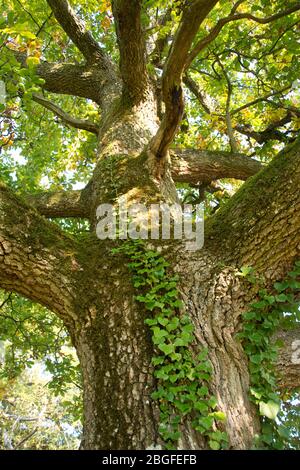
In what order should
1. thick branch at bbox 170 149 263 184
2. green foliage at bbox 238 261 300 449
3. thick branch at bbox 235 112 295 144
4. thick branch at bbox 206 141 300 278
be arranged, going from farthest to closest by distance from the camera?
thick branch at bbox 235 112 295 144
thick branch at bbox 170 149 263 184
thick branch at bbox 206 141 300 278
green foliage at bbox 238 261 300 449

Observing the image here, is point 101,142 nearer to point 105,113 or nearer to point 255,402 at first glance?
point 105,113

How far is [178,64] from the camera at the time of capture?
2.53 meters

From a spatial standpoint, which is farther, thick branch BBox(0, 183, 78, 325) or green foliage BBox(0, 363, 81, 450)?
green foliage BBox(0, 363, 81, 450)

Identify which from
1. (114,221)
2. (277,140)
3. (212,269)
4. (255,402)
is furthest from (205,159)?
(255,402)

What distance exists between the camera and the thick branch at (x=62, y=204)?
390 centimetres

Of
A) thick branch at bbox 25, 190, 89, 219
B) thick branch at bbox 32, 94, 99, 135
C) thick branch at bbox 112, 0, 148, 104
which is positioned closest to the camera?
thick branch at bbox 112, 0, 148, 104

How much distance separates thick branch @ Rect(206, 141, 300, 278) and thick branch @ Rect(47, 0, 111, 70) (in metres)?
3.84

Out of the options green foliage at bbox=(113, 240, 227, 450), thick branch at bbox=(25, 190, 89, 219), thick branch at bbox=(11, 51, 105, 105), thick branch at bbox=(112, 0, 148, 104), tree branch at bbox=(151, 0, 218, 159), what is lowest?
green foliage at bbox=(113, 240, 227, 450)

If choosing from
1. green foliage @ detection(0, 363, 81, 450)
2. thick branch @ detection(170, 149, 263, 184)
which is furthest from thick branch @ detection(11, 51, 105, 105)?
green foliage @ detection(0, 363, 81, 450)

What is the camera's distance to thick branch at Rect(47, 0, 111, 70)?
5000 millimetres

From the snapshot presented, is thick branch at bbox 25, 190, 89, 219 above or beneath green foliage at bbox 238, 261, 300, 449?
above

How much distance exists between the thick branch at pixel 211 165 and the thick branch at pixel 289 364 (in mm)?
2466

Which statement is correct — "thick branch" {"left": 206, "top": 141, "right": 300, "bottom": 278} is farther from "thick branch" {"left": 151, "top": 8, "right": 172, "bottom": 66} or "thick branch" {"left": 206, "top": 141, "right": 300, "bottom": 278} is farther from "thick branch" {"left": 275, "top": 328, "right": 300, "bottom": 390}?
"thick branch" {"left": 151, "top": 8, "right": 172, "bottom": 66}

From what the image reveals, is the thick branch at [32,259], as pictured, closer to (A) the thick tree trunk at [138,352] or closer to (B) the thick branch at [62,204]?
(A) the thick tree trunk at [138,352]
